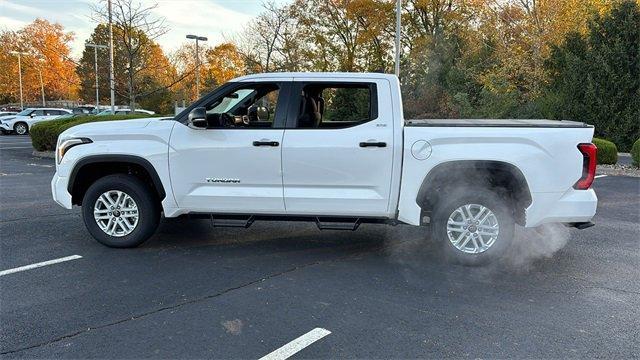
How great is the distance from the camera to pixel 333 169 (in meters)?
4.96

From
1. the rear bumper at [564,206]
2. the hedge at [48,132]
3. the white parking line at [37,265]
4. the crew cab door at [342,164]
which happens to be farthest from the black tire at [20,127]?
the rear bumper at [564,206]

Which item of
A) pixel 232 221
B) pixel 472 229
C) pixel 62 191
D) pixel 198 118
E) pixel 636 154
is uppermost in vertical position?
pixel 198 118

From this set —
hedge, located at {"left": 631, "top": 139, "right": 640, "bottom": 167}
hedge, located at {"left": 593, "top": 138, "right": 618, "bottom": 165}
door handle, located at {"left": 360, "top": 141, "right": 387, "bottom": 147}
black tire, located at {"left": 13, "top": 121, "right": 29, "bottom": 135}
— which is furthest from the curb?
hedge, located at {"left": 631, "top": 139, "right": 640, "bottom": 167}

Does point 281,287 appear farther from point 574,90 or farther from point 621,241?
point 574,90

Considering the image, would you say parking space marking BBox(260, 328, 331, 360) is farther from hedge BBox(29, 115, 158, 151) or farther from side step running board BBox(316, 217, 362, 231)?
hedge BBox(29, 115, 158, 151)

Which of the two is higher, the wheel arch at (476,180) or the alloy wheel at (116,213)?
the wheel arch at (476,180)

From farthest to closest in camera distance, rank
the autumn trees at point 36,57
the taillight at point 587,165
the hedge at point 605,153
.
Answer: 1. the autumn trees at point 36,57
2. the hedge at point 605,153
3. the taillight at point 587,165

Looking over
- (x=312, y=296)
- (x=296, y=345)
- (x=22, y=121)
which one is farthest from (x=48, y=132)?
(x=22, y=121)

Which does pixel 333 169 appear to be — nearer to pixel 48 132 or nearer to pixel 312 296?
pixel 312 296

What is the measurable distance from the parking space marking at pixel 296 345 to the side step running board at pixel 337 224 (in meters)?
1.62

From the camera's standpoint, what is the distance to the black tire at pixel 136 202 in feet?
17.6

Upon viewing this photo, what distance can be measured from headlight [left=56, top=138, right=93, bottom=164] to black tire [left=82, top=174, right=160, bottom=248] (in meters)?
0.44

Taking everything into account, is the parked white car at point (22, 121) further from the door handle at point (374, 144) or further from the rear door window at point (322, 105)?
the door handle at point (374, 144)

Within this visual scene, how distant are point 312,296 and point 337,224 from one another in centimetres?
110
